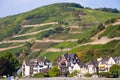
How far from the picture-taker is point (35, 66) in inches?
5118

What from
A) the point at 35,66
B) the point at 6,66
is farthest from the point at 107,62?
the point at 6,66

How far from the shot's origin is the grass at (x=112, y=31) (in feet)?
506

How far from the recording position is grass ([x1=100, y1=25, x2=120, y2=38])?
506 ft

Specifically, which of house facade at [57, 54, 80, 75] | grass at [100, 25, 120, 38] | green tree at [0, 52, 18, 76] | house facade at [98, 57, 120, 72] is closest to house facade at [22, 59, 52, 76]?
house facade at [57, 54, 80, 75]

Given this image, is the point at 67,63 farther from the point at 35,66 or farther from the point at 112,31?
the point at 112,31

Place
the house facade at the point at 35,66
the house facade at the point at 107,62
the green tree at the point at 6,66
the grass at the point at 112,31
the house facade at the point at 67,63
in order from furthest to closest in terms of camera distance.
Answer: the grass at the point at 112,31, the house facade at the point at 35,66, the house facade at the point at 67,63, the house facade at the point at 107,62, the green tree at the point at 6,66

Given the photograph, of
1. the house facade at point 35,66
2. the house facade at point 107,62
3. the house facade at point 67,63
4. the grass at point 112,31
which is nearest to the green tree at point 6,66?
the house facade at point 35,66

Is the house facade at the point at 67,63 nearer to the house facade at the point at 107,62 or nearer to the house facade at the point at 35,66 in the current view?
the house facade at the point at 35,66

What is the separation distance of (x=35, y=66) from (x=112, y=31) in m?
42.1

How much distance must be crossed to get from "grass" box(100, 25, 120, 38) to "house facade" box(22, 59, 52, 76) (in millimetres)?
35418

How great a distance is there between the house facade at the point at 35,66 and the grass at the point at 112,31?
116 feet

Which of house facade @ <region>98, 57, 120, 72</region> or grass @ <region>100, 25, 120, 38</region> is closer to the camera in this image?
house facade @ <region>98, 57, 120, 72</region>

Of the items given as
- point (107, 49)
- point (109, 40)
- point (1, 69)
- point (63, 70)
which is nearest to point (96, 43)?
point (109, 40)

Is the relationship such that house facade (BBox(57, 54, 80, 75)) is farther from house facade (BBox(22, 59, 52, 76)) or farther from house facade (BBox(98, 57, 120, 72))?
house facade (BBox(98, 57, 120, 72))
